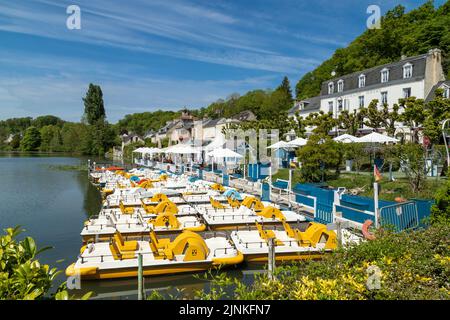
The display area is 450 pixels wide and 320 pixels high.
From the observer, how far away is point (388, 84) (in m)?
39.2

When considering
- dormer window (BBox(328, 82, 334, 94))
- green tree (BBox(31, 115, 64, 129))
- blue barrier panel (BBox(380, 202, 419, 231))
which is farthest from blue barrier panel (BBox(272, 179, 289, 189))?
green tree (BBox(31, 115, 64, 129))

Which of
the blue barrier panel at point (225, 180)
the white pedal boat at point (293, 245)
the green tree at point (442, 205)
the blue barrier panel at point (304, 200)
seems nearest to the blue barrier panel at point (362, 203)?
the blue barrier panel at point (304, 200)

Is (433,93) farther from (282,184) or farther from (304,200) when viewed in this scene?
(304,200)

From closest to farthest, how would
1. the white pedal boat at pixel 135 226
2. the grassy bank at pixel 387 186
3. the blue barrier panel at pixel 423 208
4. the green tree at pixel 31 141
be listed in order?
the blue barrier panel at pixel 423 208 → the white pedal boat at pixel 135 226 → the grassy bank at pixel 387 186 → the green tree at pixel 31 141

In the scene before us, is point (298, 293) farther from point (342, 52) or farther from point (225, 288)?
point (342, 52)

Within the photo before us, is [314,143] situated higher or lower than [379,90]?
lower

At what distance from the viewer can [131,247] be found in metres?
12.0

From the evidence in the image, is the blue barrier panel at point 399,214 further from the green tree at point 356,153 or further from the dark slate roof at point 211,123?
the dark slate roof at point 211,123

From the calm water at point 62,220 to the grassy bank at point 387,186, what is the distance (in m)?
9.44

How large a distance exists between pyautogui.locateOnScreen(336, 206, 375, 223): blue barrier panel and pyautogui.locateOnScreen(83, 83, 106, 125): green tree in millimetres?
102480

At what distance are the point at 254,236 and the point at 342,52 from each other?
6815 centimetres

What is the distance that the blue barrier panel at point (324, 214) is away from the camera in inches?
595

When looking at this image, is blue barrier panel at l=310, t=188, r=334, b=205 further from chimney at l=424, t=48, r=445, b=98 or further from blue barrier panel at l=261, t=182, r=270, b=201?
chimney at l=424, t=48, r=445, b=98
